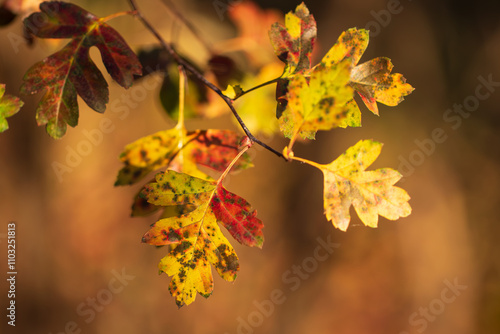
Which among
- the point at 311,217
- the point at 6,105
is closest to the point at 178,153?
the point at 6,105

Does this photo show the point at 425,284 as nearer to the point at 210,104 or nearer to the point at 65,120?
the point at 210,104

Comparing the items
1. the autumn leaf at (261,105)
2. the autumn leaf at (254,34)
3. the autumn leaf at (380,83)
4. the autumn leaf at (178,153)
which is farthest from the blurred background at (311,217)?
the autumn leaf at (380,83)

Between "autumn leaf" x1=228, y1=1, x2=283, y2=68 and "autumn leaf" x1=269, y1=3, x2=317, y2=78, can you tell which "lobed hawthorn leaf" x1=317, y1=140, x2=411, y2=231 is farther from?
"autumn leaf" x1=228, y1=1, x2=283, y2=68

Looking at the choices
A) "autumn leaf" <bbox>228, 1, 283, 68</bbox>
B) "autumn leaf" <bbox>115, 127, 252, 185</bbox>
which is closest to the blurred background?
"autumn leaf" <bbox>228, 1, 283, 68</bbox>

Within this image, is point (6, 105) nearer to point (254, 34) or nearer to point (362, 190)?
point (362, 190)

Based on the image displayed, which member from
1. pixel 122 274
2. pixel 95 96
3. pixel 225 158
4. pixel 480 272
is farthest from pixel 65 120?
pixel 480 272
